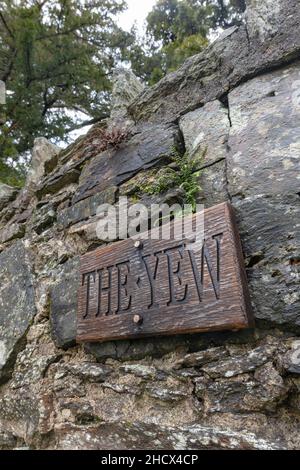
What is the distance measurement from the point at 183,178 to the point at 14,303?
119 cm

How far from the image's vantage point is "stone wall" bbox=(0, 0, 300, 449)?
3.84 ft

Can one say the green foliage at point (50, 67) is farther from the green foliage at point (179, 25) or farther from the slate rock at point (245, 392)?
the slate rock at point (245, 392)

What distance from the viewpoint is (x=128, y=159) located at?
1.98 m

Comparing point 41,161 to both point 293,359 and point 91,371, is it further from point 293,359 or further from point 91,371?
point 293,359

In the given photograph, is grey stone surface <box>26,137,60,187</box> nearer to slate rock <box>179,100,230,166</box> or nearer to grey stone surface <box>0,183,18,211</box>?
grey stone surface <box>0,183,18,211</box>

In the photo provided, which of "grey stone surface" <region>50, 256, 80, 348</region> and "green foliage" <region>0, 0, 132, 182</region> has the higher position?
"green foliage" <region>0, 0, 132, 182</region>

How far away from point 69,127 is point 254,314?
5.42 m

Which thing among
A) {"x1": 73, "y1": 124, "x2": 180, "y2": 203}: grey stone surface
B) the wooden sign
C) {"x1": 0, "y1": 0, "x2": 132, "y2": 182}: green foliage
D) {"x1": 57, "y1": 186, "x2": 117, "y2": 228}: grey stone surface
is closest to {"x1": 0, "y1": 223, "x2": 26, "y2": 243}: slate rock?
{"x1": 57, "y1": 186, "x2": 117, "y2": 228}: grey stone surface

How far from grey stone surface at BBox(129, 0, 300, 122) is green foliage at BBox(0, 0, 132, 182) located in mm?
3372

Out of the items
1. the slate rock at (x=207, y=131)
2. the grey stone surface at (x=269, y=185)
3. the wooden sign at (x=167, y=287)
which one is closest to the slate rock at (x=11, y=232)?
the wooden sign at (x=167, y=287)

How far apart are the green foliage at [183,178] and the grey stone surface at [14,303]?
0.89m

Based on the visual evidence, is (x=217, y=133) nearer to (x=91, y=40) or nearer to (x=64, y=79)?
(x=64, y=79)

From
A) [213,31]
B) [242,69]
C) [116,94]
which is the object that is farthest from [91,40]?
[242,69]

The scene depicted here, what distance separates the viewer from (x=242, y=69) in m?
1.73
